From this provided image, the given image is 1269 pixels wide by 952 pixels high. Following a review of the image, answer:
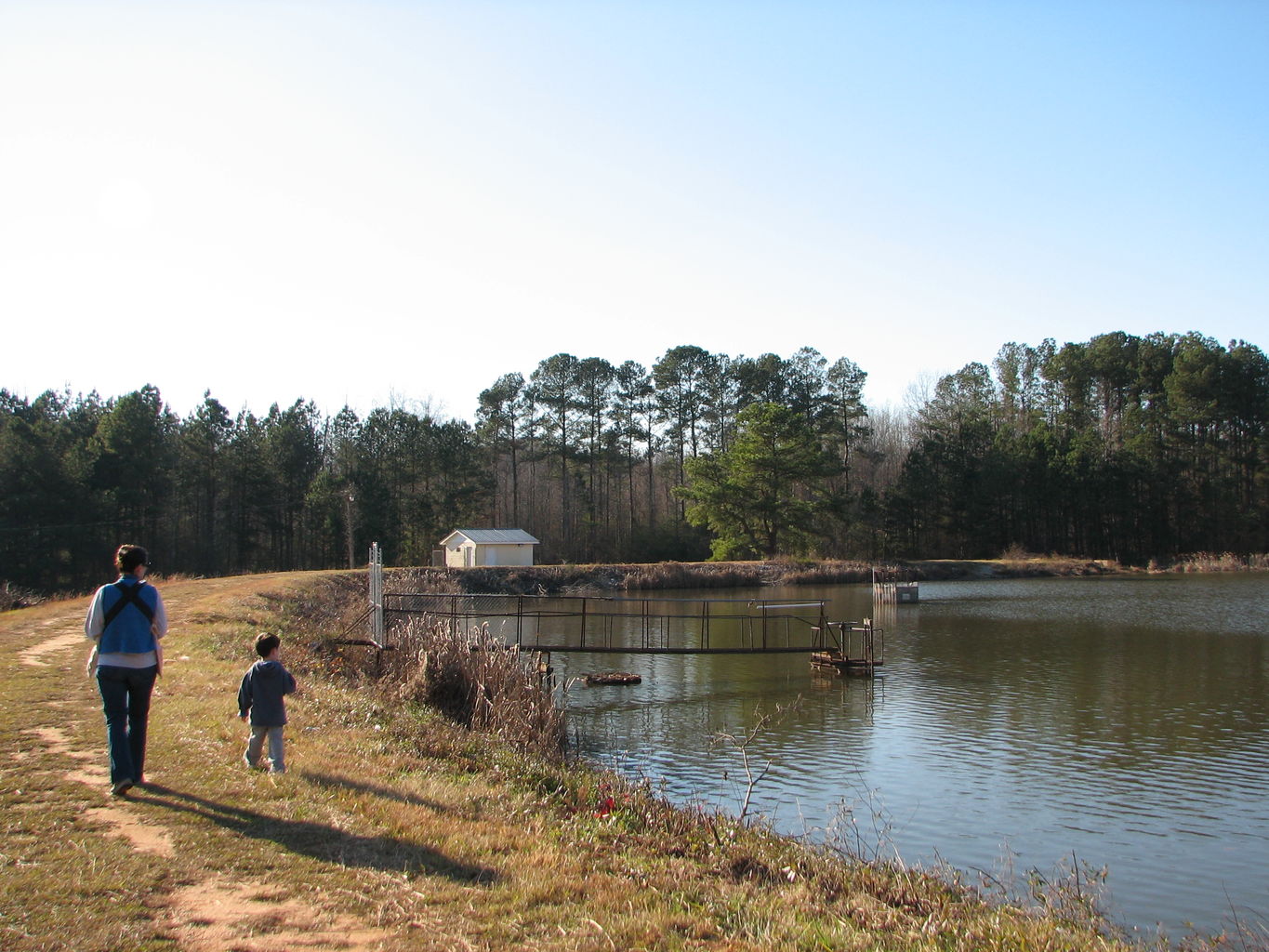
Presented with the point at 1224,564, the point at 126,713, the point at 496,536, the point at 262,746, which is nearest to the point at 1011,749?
the point at 262,746

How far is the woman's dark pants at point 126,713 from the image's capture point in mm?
7023

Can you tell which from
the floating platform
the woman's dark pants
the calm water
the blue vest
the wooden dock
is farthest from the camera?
the wooden dock

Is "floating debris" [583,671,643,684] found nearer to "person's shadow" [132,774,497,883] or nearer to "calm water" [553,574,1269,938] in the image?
"calm water" [553,574,1269,938]

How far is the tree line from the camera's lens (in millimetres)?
60906

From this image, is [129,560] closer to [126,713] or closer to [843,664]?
[126,713]

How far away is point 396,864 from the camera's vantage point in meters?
6.10

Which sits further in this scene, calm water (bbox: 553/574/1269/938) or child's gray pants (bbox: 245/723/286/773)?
calm water (bbox: 553/574/1269/938)

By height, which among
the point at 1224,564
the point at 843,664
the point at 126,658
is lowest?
the point at 843,664

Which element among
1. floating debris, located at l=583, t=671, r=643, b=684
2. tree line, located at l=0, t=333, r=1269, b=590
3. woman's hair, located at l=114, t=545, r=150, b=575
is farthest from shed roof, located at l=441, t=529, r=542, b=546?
woman's hair, located at l=114, t=545, r=150, b=575

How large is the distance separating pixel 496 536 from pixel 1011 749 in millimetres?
41414

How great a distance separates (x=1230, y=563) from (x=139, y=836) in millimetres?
71344

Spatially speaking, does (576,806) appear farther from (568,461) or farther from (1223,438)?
(1223,438)

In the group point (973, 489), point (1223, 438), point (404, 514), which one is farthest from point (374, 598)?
point (1223, 438)

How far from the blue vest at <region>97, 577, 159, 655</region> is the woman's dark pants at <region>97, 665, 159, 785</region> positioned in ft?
0.49
